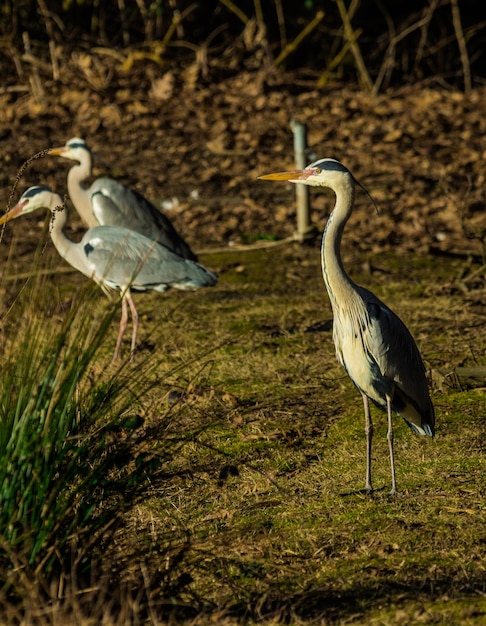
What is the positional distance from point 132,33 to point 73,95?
1661 mm

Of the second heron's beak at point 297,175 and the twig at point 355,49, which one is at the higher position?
the second heron's beak at point 297,175

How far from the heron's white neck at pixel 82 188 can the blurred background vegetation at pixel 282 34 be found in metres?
5.97

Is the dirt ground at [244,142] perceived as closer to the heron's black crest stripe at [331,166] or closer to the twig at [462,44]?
the twig at [462,44]

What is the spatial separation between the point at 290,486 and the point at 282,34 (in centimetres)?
1123

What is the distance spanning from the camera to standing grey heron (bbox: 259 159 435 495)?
5207 mm

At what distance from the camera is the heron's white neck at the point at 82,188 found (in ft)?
31.0

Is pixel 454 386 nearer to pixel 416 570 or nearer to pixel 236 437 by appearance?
pixel 236 437

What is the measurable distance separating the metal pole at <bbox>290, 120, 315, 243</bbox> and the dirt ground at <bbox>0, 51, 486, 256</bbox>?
0.48m

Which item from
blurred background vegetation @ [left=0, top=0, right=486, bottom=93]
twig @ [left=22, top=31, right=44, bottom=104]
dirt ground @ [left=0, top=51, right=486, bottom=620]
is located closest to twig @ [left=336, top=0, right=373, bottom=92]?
blurred background vegetation @ [left=0, top=0, right=486, bottom=93]

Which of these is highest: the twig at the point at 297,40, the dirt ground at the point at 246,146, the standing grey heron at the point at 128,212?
the standing grey heron at the point at 128,212

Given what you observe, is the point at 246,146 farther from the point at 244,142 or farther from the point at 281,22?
the point at 281,22

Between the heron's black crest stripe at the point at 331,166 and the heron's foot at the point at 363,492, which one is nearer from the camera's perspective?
the heron's foot at the point at 363,492

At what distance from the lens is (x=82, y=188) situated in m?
9.54

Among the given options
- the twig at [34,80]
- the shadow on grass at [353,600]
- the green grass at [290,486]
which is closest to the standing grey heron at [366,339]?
the green grass at [290,486]
